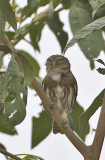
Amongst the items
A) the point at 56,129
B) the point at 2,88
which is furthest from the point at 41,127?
the point at 2,88

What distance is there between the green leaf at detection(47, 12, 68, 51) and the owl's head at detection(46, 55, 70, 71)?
0.68 metres

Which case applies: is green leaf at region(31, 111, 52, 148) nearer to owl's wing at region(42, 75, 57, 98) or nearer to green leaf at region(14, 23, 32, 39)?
owl's wing at region(42, 75, 57, 98)

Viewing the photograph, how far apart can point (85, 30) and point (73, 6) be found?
146 centimetres

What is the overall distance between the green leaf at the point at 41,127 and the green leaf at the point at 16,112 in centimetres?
113

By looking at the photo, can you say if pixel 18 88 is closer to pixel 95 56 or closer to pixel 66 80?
pixel 95 56

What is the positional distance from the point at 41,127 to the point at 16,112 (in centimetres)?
130

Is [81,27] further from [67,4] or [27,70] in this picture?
[27,70]

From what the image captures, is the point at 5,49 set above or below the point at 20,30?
below

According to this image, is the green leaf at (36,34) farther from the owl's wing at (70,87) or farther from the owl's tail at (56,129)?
the owl's tail at (56,129)

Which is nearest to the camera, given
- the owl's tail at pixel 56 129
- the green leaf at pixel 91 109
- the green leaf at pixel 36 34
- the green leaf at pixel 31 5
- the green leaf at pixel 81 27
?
the green leaf at pixel 91 109

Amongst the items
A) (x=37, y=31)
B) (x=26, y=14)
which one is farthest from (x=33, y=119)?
(x=26, y=14)

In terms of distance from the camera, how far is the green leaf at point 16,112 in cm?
172

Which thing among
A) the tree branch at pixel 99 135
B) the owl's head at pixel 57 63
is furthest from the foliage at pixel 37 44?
the owl's head at pixel 57 63

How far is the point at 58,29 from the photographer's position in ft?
9.98
